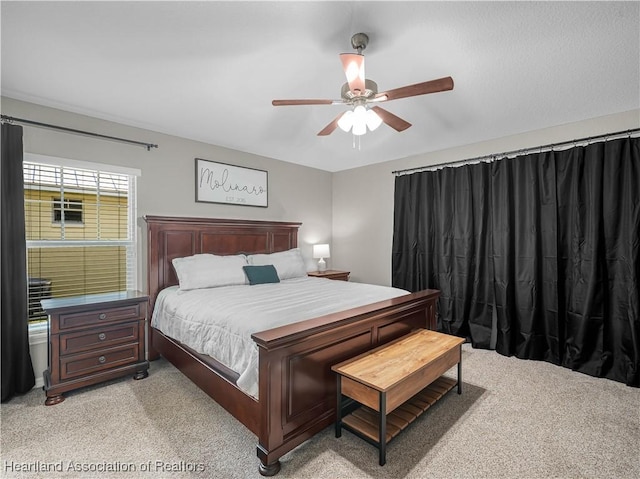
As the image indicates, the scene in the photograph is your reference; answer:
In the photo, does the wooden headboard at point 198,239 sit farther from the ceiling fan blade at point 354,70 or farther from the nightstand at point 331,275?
the ceiling fan blade at point 354,70

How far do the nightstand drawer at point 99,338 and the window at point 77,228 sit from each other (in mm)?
616

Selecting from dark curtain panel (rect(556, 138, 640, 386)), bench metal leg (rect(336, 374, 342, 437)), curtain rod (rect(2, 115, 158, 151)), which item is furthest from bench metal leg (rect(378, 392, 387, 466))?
curtain rod (rect(2, 115, 158, 151))

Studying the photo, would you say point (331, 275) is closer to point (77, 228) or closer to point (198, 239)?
point (198, 239)

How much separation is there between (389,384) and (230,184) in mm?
3286

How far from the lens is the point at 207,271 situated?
10.8 ft

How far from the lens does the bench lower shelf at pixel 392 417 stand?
6.35 ft

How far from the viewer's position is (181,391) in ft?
8.73

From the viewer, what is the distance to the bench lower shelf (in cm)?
193

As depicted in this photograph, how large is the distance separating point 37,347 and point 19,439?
0.99 metres

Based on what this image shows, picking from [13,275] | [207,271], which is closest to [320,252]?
[207,271]

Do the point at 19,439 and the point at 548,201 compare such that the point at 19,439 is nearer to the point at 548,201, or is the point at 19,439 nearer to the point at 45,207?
the point at 45,207

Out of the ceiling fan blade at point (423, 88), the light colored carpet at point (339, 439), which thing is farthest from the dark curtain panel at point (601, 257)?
the ceiling fan blade at point (423, 88)

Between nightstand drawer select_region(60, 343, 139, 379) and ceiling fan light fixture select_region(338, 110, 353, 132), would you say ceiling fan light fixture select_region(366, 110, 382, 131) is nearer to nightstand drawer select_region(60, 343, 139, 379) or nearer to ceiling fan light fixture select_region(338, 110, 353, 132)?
ceiling fan light fixture select_region(338, 110, 353, 132)

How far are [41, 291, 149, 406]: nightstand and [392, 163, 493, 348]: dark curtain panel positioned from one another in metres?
3.30
